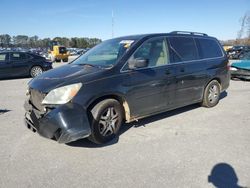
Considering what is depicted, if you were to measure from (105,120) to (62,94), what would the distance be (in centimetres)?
86

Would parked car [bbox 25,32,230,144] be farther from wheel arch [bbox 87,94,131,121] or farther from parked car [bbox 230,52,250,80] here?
parked car [bbox 230,52,250,80]

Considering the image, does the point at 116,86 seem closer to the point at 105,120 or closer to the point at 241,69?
the point at 105,120

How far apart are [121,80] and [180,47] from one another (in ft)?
6.30

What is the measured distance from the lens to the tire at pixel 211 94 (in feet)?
21.7

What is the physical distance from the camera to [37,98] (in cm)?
431

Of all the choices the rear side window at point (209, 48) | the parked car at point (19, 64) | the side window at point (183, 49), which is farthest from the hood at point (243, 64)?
the parked car at point (19, 64)

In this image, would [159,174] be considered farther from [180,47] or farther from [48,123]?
[180,47]

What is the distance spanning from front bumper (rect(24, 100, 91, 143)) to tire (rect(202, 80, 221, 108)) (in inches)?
144

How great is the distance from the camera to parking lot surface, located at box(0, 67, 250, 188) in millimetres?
3314

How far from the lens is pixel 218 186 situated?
3141mm

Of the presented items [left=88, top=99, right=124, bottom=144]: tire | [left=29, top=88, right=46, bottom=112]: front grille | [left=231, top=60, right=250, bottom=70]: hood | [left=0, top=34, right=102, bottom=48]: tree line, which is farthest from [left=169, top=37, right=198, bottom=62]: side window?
[left=0, top=34, right=102, bottom=48]: tree line

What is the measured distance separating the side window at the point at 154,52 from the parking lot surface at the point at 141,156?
1.28 m

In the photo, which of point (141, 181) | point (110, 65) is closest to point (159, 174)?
point (141, 181)

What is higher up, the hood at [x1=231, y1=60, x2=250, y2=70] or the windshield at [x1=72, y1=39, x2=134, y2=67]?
the windshield at [x1=72, y1=39, x2=134, y2=67]
